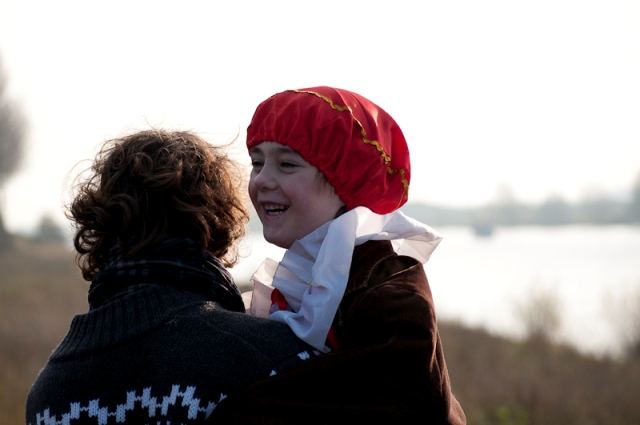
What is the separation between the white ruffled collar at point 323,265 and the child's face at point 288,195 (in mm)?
66

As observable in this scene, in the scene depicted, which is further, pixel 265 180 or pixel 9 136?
pixel 9 136

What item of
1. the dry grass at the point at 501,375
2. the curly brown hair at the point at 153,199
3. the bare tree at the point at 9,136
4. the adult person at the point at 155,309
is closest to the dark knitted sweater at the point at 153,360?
the adult person at the point at 155,309

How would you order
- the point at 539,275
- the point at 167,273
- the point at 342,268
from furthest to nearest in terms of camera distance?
the point at 539,275 → the point at 342,268 → the point at 167,273

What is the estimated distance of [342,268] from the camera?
7.52 ft

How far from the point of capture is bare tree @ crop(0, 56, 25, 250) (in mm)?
28000

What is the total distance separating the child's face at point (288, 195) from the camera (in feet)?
8.47

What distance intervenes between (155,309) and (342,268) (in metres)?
0.65

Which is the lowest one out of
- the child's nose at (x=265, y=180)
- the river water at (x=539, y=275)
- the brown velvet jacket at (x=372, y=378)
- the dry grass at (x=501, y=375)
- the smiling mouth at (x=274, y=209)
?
the river water at (x=539, y=275)

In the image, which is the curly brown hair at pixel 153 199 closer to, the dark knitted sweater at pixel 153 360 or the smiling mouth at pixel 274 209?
the dark knitted sweater at pixel 153 360

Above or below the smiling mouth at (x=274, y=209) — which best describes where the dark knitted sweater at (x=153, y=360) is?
below

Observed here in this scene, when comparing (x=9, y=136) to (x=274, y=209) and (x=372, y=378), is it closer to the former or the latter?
(x=274, y=209)

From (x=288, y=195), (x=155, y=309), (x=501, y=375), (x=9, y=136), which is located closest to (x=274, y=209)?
(x=288, y=195)

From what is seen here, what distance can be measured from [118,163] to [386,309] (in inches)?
35.8

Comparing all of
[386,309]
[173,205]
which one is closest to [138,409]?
[173,205]
